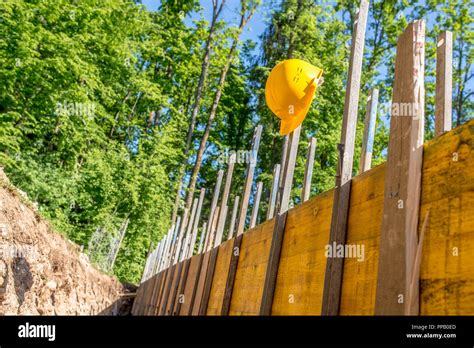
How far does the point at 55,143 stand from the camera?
16.5m

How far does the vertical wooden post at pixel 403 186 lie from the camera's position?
171 centimetres

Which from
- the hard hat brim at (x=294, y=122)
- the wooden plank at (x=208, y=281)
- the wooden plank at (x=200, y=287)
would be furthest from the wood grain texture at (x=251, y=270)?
the wooden plank at (x=200, y=287)

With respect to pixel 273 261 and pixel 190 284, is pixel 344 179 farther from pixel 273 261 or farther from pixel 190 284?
pixel 190 284

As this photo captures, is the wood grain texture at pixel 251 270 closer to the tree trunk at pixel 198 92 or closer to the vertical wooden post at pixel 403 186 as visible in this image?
the vertical wooden post at pixel 403 186

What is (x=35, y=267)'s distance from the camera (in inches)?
339

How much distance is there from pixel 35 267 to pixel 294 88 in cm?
671

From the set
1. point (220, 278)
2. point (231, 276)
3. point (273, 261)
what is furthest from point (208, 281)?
point (273, 261)

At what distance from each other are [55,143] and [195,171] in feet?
30.5

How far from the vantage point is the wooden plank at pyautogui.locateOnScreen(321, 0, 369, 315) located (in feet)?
7.36

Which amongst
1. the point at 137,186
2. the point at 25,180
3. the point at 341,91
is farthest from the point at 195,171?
the point at 25,180

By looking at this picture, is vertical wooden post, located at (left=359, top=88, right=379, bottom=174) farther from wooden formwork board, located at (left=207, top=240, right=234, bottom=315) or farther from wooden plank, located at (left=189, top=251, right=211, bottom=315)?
wooden plank, located at (left=189, top=251, right=211, bottom=315)

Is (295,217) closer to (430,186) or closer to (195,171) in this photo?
(430,186)

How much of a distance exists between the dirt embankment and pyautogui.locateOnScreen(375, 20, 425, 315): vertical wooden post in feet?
20.7
